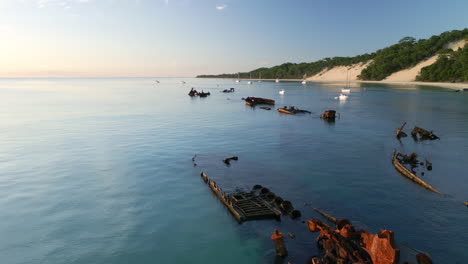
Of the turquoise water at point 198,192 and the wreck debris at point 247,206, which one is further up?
the wreck debris at point 247,206

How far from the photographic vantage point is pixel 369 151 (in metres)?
41.5

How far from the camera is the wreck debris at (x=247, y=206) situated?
2119 cm

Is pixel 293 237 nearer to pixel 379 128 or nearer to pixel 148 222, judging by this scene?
pixel 148 222

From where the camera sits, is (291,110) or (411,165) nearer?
(411,165)

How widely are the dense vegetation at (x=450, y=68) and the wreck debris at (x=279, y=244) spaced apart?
7909 inches

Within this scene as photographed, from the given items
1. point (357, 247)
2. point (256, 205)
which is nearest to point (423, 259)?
point (357, 247)

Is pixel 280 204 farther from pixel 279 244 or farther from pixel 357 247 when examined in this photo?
pixel 357 247

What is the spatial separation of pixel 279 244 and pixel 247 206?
585 cm

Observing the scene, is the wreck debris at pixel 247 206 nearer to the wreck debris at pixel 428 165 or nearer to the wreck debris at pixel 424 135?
the wreck debris at pixel 428 165

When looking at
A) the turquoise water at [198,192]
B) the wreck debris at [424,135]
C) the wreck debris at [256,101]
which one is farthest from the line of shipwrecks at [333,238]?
the wreck debris at [256,101]

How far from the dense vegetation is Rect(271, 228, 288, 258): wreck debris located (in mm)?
200899

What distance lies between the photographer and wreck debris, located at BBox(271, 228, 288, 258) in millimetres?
16869

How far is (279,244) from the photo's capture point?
17016mm

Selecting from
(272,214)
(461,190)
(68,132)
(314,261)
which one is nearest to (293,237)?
(272,214)
